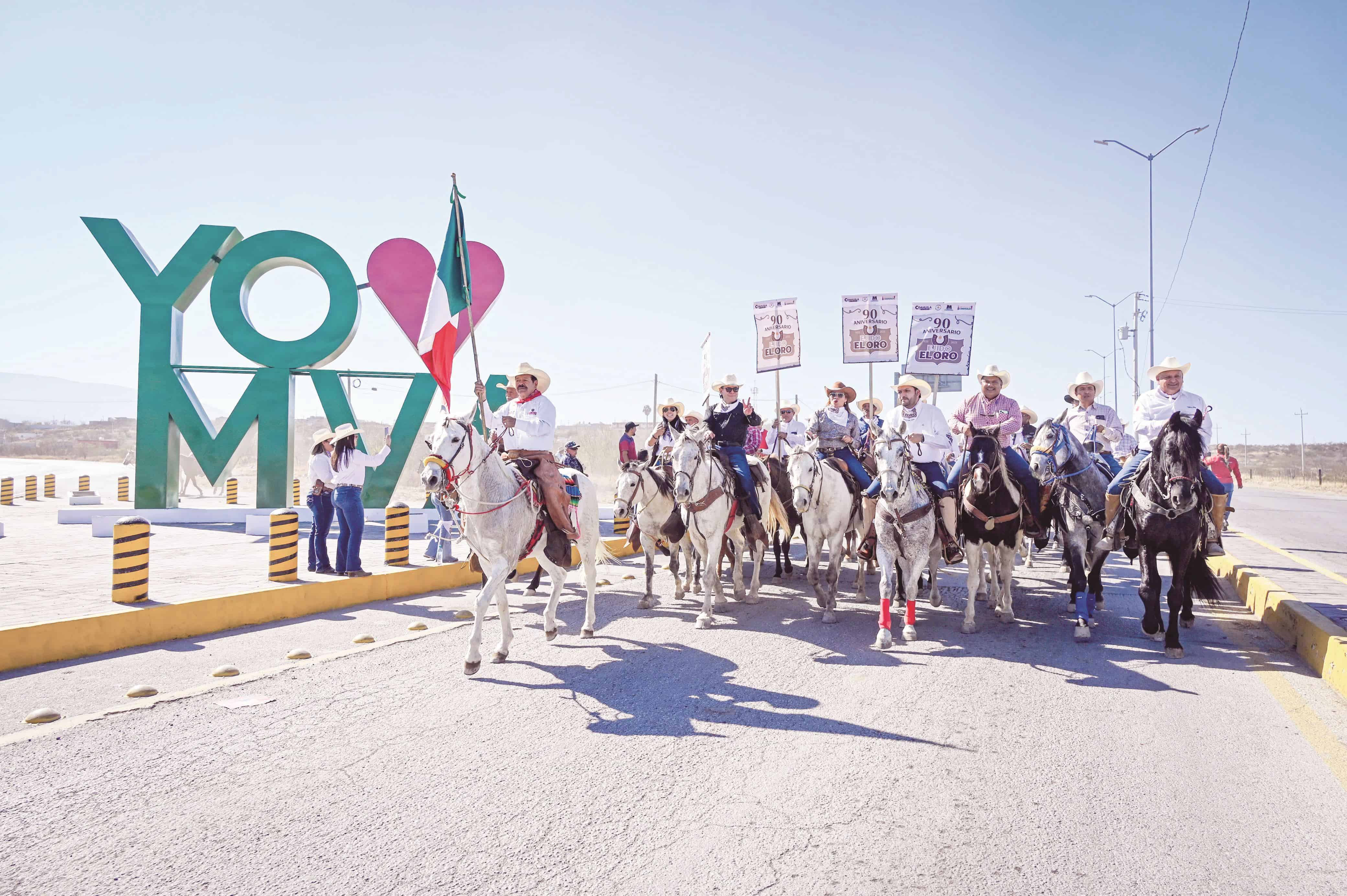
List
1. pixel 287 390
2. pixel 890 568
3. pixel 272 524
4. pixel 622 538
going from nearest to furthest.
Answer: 1. pixel 890 568
2. pixel 272 524
3. pixel 622 538
4. pixel 287 390

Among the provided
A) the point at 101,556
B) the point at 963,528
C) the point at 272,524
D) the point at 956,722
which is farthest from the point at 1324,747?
the point at 101,556

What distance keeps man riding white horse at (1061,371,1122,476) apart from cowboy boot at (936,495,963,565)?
8.49ft

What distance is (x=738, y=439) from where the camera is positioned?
10.3m

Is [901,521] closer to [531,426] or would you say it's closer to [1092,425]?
Result: [531,426]

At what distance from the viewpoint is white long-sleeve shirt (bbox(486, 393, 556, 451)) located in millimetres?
8180

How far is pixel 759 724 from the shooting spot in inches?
210

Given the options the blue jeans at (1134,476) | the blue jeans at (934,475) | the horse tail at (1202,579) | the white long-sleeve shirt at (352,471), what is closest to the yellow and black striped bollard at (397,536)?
the white long-sleeve shirt at (352,471)

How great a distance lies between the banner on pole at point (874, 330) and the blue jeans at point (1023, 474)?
486cm

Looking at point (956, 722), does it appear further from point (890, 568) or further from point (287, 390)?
point (287, 390)

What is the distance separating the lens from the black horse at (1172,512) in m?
7.38

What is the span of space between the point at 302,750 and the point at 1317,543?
19.3 meters

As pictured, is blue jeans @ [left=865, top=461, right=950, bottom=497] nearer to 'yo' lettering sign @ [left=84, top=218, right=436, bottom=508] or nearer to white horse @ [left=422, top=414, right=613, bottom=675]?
white horse @ [left=422, top=414, right=613, bottom=675]

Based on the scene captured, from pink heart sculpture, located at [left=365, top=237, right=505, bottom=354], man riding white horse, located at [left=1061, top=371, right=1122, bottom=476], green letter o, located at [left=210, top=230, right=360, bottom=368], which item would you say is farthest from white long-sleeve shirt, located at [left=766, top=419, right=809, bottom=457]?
green letter o, located at [left=210, top=230, right=360, bottom=368]

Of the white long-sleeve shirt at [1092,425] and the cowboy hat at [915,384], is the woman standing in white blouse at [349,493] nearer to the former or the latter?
the cowboy hat at [915,384]
